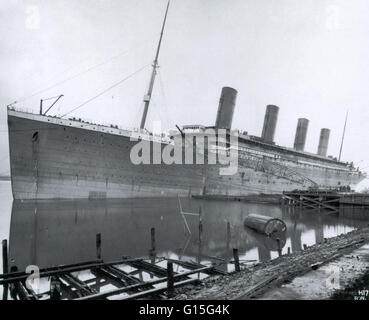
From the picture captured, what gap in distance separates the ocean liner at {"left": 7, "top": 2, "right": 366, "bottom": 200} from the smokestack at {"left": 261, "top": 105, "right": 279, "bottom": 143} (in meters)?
3.32

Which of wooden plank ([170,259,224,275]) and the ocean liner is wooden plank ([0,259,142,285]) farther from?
the ocean liner

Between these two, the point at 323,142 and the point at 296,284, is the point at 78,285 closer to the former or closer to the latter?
the point at 296,284

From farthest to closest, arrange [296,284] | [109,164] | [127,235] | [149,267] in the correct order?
[109,164], [127,235], [149,267], [296,284]

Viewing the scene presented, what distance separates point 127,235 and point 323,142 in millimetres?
44703

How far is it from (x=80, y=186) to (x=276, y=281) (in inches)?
655

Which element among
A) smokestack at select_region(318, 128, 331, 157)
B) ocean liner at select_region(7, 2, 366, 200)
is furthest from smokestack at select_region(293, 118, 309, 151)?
ocean liner at select_region(7, 2, 366, 200)

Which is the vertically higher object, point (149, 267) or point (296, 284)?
point (296, 284)

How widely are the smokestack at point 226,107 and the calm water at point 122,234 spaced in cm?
1270

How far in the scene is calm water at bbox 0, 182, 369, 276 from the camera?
955 cm

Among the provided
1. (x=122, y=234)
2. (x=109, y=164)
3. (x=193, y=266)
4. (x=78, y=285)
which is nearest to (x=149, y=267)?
(x=193, y=266)

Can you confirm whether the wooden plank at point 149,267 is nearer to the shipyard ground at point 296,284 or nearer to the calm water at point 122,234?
the calm water at point 122,234

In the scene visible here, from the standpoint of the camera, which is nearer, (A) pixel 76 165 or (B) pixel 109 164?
(A) pixel 76 165

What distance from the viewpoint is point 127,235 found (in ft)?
39.1
